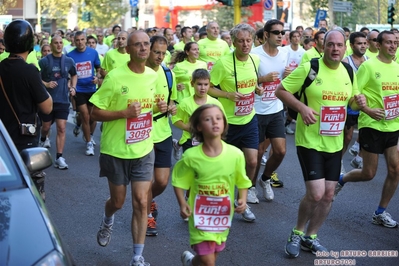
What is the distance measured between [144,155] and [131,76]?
26.6 inches

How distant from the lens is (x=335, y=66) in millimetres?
6973

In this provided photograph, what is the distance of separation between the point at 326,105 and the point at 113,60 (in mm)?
6612

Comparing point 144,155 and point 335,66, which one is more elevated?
point 335,66

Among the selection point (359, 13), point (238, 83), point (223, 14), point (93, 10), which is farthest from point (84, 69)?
point (93, 10)

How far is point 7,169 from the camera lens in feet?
15.0

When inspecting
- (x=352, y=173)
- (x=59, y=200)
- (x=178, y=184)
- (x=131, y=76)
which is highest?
(x=131, y=76)

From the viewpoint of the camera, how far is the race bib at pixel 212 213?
543cm

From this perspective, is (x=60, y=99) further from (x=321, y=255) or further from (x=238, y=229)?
(x=321, y=255)

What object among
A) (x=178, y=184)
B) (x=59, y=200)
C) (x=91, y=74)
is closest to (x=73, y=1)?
(x=91, y=74)

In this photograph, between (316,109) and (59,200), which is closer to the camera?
(316,109)

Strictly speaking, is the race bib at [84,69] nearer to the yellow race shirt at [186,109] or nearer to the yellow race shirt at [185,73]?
the yellow race shirt at [185,73]

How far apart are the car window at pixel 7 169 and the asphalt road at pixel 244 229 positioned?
93.7 inches

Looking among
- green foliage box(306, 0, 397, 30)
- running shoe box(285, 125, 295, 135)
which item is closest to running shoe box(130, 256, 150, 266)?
running shoe box(285, 125, 295, 135)

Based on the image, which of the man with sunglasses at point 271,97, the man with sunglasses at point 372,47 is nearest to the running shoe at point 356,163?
the man with sunglasses at point 372,47
